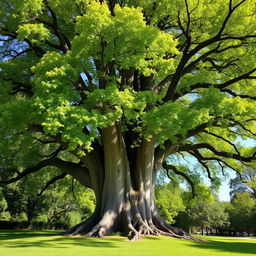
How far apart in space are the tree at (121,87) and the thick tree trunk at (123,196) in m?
0.05

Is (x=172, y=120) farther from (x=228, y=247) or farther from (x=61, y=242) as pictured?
(x=61, y=242)

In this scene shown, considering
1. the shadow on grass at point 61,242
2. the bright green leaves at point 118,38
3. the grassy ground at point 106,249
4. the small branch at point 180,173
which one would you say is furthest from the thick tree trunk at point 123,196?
the small branch at point 180,173

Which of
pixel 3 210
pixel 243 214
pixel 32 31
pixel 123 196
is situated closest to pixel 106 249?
pixel 123 196

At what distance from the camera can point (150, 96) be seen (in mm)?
11883

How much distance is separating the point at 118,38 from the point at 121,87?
269 centimetres

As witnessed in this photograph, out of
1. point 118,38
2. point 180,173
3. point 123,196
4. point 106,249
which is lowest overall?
point 106,249

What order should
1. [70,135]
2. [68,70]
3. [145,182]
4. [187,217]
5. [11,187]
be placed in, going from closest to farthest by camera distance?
[70,135] < [68,70] < [145,182] < [11,187] < [187,217]

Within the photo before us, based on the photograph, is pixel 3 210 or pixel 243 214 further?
pixel 243 214

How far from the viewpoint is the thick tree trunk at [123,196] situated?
13.0 meters

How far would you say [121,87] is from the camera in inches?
501

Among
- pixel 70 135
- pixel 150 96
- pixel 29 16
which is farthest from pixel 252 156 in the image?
pixel 29 16

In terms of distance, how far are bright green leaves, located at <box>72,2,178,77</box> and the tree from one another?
0.04 m

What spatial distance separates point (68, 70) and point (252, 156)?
11290 millimetres

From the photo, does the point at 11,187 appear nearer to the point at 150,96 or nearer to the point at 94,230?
the point at 94,230
